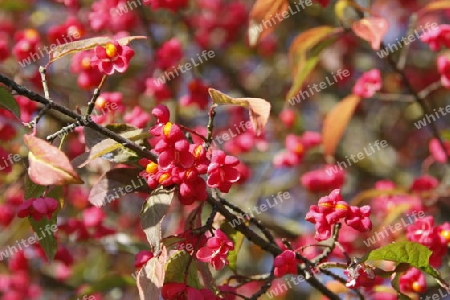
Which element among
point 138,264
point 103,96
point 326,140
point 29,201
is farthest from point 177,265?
point 326,140

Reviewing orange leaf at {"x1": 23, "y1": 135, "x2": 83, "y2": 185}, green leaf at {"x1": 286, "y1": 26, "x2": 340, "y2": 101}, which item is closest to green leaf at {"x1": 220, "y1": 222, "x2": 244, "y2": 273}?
orange leaf at {"x1": 23, "y1": 135, "x2": 83, "y2": 185}

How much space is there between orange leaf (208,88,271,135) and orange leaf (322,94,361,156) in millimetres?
1522

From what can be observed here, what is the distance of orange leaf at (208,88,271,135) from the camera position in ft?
6.48

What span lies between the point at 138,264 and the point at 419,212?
1570 mm

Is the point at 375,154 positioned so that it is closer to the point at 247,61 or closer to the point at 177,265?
the point at 247,61

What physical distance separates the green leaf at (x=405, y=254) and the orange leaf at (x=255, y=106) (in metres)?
0.48

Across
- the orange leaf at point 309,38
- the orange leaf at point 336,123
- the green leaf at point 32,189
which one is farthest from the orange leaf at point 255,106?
the orange leaf at point 336,123

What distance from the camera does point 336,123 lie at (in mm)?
3502

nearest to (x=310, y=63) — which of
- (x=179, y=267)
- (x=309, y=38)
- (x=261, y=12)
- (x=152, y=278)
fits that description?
(x=309, y=38)

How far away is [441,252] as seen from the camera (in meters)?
2.42

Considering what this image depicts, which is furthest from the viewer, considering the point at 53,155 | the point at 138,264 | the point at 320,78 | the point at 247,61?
the point at 247,61

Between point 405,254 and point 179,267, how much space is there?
66 centimetres

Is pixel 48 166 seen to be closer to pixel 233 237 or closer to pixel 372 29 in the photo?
pixel 233 237

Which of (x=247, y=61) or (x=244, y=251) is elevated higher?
(x=247, y=61)
